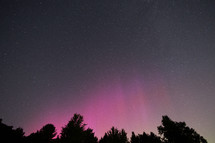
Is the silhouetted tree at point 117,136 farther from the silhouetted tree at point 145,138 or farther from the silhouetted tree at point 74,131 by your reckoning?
the silhouetted tree at point 145,138

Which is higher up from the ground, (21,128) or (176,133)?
(176,133)

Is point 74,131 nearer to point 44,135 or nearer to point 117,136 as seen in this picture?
point 44,135

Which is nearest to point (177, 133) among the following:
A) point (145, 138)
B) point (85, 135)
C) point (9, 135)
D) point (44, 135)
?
point (145, 138)

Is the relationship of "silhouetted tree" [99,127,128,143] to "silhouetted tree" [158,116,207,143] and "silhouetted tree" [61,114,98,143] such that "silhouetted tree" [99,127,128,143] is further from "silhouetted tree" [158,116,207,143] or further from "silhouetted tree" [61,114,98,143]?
"silhouetted tree" [158,116,207,143]

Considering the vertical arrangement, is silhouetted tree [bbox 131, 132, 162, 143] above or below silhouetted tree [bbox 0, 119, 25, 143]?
above

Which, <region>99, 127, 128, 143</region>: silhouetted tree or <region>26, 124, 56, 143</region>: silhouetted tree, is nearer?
<region>26, 124, 56, 143</region>: silhouetted tree

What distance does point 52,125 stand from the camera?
20.8 metres

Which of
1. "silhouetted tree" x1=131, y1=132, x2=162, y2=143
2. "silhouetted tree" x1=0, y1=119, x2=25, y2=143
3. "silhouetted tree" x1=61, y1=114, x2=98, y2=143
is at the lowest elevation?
"silhouetted tree" x1=0, y1=119, x2=25, y2=143

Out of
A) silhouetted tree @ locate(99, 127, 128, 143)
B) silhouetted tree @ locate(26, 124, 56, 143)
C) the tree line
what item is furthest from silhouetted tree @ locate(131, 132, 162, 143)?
silhouetted tree @ locate(26, 124, 56, 143)

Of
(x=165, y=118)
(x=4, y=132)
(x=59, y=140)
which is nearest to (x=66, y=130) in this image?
(x=59, y=140)

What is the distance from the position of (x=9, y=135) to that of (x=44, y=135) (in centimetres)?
612

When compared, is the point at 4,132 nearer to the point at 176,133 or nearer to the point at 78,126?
the point at 78,126

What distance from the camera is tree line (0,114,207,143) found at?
47.9 feet

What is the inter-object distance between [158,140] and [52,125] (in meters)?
26.9
